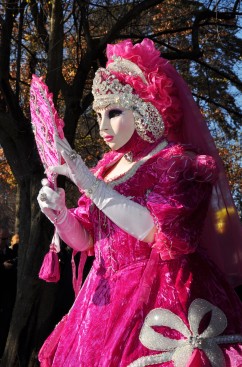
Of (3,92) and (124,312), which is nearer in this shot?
(124,312)

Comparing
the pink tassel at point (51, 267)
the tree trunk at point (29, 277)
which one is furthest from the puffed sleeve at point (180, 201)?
the tree trunk at point (29, 277)

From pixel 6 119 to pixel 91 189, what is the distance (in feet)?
9.80

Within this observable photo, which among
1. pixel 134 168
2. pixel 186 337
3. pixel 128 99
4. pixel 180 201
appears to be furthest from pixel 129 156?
pixel 186 337

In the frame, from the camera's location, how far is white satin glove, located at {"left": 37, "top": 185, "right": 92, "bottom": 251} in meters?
2.45

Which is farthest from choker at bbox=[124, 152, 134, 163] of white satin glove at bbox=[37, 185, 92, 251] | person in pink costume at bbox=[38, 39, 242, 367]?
white satin glove at bbox=[37, 185, 92, 251]

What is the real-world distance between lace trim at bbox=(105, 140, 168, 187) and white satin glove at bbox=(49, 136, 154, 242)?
16 cm

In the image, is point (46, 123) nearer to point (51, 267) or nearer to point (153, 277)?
point (51, 267)

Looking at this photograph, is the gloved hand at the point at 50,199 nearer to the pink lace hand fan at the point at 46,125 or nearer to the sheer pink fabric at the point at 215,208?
the pink lace hand fan at the point at 46,125

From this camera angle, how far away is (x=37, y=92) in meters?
2.53

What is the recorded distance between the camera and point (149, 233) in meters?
2.35

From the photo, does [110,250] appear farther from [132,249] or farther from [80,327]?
[80,327]

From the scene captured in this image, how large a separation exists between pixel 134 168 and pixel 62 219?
38 cm

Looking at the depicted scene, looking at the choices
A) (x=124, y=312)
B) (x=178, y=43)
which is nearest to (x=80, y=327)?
(x=124, y=312)

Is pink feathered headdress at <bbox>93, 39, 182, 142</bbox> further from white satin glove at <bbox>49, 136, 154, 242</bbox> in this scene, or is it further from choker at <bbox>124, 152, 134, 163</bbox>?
white satin glove at <bbox>49, 136, 154, 242</bbox>
